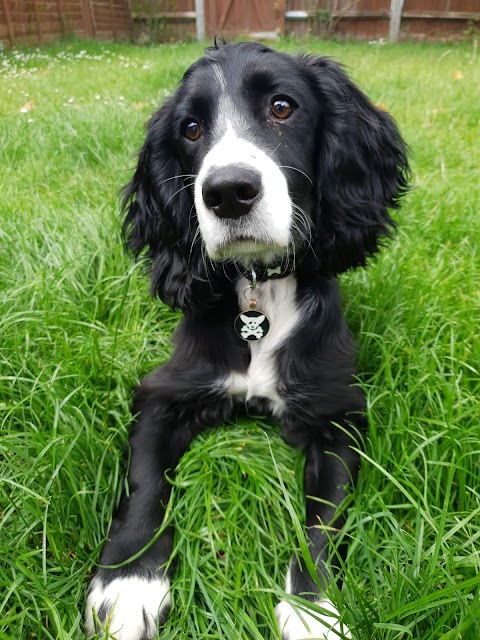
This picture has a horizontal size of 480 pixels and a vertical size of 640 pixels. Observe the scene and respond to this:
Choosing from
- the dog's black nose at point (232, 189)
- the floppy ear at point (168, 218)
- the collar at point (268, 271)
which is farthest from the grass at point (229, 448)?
the dog's black nose at point (232, 189)

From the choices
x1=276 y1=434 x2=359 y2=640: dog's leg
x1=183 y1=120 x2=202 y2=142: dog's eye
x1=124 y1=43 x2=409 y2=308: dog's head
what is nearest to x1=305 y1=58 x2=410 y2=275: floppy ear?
x1=124 y1=43 x2=409 y2=308: dog's head

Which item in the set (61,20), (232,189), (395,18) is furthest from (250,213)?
(395,18)

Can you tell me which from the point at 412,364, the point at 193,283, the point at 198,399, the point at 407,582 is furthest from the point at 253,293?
the point at 407,582

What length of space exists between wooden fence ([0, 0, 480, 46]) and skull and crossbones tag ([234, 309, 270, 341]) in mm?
11584

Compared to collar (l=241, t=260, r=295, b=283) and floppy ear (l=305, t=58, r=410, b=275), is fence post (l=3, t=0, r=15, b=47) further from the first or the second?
collar (l=241, t=260, r=295, b=283)

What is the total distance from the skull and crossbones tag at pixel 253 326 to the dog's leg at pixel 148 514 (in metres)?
0.22

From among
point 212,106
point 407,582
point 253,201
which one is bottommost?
point 407,582

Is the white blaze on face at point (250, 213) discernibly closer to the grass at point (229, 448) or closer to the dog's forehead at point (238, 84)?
the dog's forehead at point (238, 84)

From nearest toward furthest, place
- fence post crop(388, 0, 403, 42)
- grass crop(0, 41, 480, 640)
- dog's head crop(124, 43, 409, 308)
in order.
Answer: grass crop(0, 41, 480, 640)
dog's head crop(124, 43, 409, 308)
fence post crop(388, 0, 403, 42)

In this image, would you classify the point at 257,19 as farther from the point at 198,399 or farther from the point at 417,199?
the point at 198,399

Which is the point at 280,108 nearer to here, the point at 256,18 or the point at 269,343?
the point at 269,343

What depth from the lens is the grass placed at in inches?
49.6

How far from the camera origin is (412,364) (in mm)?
1830

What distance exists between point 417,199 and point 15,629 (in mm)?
2770
